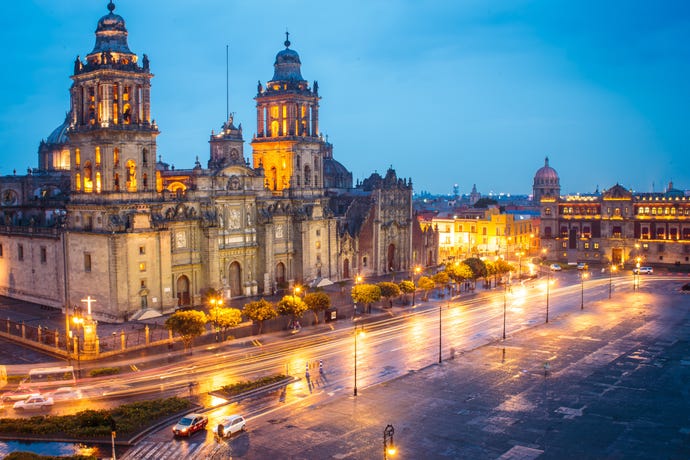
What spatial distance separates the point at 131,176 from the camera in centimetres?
7869

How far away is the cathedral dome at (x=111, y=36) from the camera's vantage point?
7844cm

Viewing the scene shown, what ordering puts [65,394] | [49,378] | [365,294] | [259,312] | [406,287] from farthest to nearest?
[406,287]
[365,294]
[259,312]
[49,378]
[65,394]

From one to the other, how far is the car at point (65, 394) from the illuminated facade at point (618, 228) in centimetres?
11030

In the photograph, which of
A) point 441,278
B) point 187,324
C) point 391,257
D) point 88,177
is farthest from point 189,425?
point 391,257

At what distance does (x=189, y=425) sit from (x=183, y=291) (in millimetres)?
43217

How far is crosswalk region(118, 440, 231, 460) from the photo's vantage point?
39844 mm

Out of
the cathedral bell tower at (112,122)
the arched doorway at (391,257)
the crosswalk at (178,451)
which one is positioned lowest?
the crosswalk at (178,451)

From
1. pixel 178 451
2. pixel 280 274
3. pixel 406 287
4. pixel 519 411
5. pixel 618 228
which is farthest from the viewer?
pixel 618 228

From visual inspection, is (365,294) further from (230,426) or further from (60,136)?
(60,136)

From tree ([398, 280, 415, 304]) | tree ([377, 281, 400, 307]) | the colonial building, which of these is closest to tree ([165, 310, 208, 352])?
tree ([377, 281, 400, 307])

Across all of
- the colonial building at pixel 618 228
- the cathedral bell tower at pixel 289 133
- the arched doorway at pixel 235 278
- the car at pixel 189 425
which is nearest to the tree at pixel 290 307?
the arched doorway at pixel 235 278

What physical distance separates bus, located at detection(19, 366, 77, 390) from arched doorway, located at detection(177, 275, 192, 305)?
27154 mm

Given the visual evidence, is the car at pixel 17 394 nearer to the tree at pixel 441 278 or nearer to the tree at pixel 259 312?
the tree at pixel 259 312

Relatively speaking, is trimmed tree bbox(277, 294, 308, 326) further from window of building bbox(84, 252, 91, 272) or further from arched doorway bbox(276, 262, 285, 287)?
arched doorway bbox(276, 262, 285, 287)
